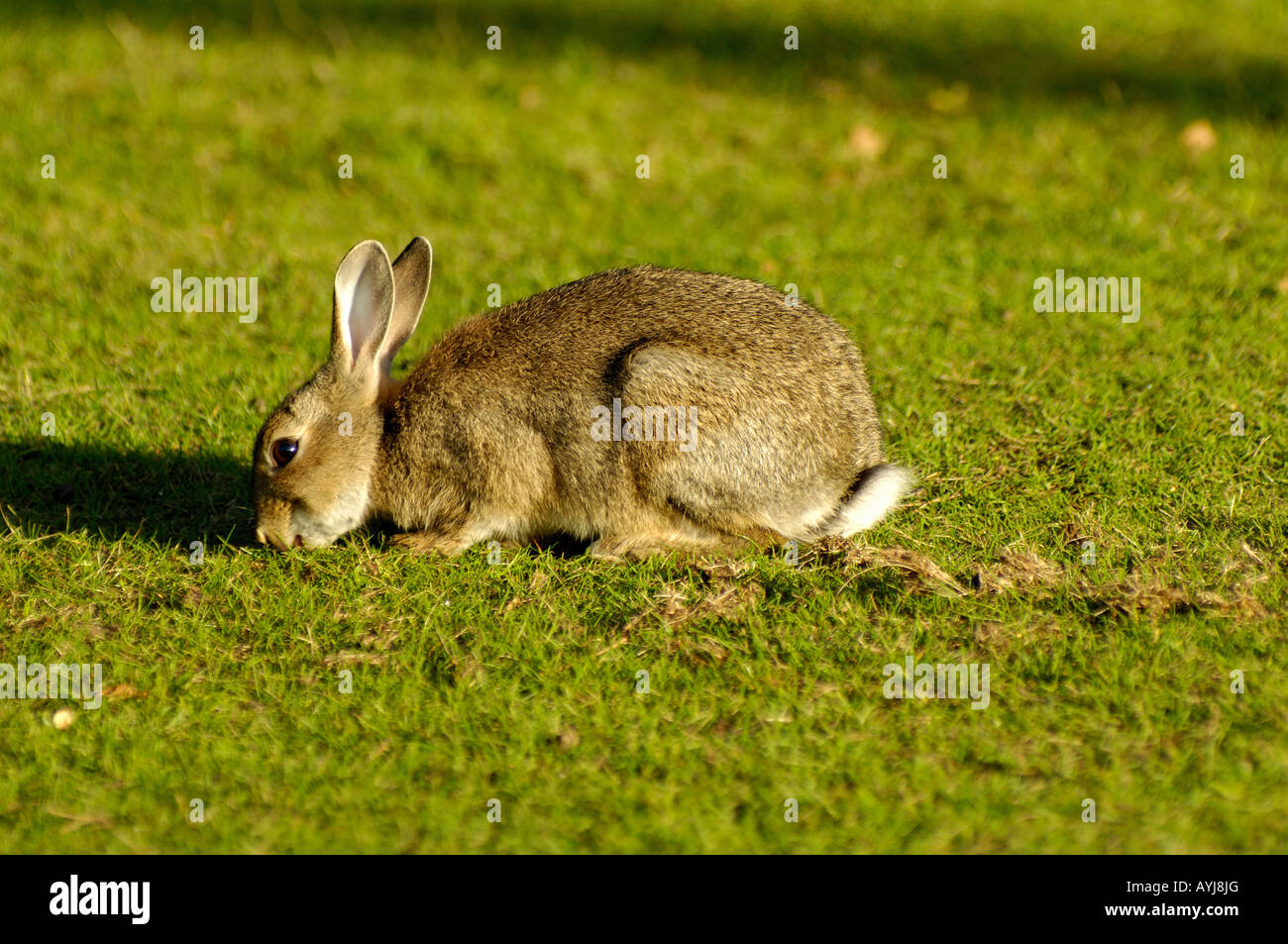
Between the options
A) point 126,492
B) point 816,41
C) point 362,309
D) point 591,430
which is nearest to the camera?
point 591,430

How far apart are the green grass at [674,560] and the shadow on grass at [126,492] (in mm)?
24

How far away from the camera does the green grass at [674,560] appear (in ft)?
13.5

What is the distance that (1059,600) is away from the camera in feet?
16.1

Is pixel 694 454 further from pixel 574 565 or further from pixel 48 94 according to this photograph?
pixel 48 94

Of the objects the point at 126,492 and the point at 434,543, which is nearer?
the point at 434,543

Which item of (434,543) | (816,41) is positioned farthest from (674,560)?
(816,41)

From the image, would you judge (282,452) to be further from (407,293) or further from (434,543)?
(407,293)

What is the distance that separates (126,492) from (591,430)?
7.50ft

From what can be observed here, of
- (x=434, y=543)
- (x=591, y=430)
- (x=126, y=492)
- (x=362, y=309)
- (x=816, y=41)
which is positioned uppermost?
(x=816, y=41)

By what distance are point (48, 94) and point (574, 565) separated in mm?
6676

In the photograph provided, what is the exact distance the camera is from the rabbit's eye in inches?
216

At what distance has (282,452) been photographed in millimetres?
5492

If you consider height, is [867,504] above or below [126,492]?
below
